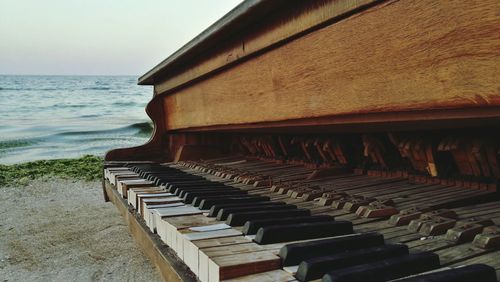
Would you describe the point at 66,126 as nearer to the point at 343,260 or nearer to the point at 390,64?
the point at 390,64

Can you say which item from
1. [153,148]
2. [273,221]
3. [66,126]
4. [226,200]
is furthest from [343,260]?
[66,126]

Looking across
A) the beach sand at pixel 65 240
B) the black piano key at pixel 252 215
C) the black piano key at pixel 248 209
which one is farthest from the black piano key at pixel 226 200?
the beach sand at pixel 65 240

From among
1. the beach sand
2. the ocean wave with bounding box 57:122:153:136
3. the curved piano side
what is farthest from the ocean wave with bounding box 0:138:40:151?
the curved piano side

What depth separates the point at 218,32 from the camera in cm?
237

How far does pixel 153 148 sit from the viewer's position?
185 inches

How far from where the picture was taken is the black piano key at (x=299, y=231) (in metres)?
1.28

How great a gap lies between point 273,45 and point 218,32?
1.40ft

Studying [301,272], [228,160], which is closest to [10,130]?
[228,160]

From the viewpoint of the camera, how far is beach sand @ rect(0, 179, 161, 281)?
166 inches

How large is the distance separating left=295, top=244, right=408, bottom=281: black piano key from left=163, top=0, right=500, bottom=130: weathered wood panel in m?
0.38

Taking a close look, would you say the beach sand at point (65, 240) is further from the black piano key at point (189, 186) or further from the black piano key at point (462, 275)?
the black piano key at point (462, 275)

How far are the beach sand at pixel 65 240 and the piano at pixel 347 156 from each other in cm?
148

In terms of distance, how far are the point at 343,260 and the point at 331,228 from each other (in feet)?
1.09

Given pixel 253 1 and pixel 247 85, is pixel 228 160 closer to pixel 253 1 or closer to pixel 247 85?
pixel 247 85
